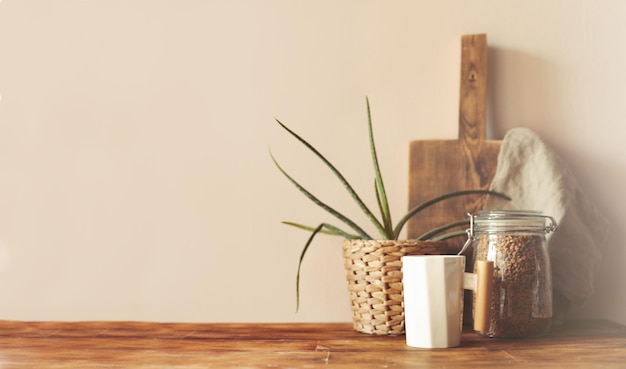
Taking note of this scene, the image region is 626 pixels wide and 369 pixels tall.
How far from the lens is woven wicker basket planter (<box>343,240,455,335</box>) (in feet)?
3.27

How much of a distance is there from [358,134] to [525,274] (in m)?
0.38

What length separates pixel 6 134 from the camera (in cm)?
122

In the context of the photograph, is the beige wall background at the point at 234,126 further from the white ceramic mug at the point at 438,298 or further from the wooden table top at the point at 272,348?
the white ceramic mug at the point at 438,298

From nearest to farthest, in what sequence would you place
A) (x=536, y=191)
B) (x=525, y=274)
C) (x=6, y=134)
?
(x=525, y=274), (x=536, y=191), (x=6, y=134)

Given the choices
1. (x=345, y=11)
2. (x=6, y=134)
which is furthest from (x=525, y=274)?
(x=6, y=134)

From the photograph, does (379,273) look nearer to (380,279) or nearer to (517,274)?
(380,279)

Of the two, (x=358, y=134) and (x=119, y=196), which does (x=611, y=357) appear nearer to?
(x=358, y=134)

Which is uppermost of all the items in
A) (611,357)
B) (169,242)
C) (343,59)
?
(343,59)

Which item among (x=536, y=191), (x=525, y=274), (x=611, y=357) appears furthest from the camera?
(x=536, y=191)

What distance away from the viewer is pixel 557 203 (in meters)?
1.08

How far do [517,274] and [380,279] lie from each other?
0.20 meters

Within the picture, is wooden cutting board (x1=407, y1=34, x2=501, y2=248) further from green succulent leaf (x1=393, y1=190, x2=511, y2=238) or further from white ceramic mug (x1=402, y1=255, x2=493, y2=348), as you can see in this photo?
white ceramic mug (x1=402, y1=255, x2=493, y2=348)

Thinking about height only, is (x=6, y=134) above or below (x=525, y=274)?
above

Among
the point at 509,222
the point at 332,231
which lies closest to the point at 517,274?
the point at 509,222
